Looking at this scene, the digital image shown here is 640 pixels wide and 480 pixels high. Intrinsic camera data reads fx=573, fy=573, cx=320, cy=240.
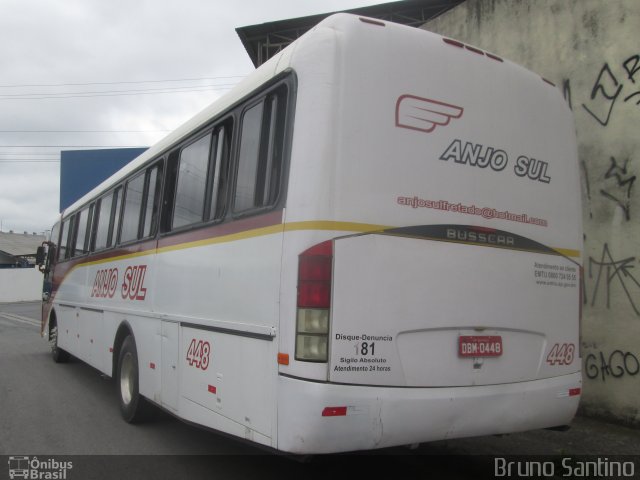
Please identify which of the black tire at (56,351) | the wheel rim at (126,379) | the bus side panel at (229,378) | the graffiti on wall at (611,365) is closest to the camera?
the bus side panel at (229,378)

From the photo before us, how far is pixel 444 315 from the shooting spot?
3.76 m

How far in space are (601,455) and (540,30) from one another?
493 cm

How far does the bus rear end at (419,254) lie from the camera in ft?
11.1

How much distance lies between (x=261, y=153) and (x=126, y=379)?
3912 millimetres

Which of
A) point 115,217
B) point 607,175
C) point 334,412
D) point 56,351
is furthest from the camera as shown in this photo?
point 56,351

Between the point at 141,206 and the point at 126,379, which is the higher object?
the point at 141,206

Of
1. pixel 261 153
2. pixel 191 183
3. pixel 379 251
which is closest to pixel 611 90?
pixel 379 251

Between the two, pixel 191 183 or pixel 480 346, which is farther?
pixel 191 183

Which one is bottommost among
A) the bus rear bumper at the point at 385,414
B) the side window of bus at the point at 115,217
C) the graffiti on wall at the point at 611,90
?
the bus rear bumper at the point at 385,414

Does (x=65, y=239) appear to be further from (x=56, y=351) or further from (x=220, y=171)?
(x=220, y=171)

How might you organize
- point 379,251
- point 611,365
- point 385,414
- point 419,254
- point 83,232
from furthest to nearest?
1. point 83,232
2. point 611,365
3. point 419,254
4. point 379,251
5. point 385,414

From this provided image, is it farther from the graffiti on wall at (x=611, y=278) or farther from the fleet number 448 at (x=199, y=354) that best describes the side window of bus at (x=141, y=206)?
the graffiti on wall at (x=611, y=278)

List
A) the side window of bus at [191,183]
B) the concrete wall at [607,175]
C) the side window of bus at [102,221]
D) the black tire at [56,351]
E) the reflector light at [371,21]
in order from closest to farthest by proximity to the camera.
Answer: the reflector light at [371,21] → the side window of bus at [191,183] → the concrete wall at [607,175] → the side window of bus at [102,221] → the black tire at [56,351]

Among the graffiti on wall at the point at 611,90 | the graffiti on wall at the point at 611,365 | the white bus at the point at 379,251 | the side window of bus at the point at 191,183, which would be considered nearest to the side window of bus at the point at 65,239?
the side window of bus at the point at 191,183
